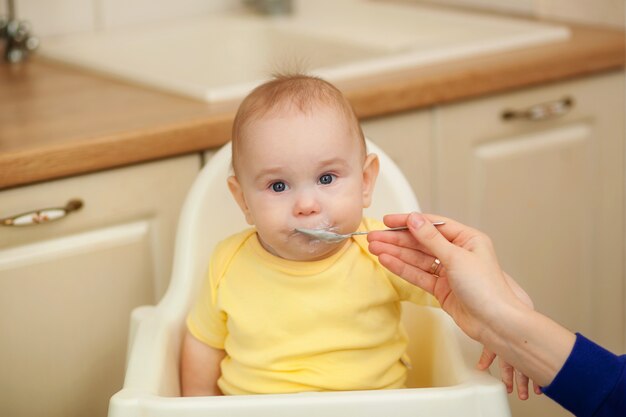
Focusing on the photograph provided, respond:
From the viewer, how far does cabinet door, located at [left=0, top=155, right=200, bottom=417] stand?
4.82ft

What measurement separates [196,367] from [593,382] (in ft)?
1.61

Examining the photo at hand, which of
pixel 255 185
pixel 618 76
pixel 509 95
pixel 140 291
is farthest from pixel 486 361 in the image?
pixel 618 76

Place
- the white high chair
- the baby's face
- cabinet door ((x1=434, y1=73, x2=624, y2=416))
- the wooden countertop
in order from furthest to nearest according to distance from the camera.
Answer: cabinet door ((x1=434, y1=73, x2=624, y2=416))
the wooden countertop
the baby's face
the white high chair

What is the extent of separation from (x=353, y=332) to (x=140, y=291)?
432mm

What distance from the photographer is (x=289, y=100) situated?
1216 mm

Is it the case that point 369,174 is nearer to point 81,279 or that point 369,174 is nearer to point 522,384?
point 522,384

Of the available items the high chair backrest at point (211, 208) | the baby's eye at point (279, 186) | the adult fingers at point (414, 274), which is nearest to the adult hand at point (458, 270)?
the adult fingers at point (414, 274)

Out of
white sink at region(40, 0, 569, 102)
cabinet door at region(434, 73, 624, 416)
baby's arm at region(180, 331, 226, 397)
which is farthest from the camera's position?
white sink at region(40, 0, 569, 102)

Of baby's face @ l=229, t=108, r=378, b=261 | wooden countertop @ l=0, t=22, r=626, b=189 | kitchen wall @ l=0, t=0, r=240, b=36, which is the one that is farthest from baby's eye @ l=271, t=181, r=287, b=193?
kitchen wall @ l=0, t=0, r=240, b=36

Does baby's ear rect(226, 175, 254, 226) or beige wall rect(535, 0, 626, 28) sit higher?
beige wall rect(535, 0, 626, 28)

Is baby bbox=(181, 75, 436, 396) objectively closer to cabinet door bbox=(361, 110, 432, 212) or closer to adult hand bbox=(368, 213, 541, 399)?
adult hand bbox=(368, 213, 541, 399)

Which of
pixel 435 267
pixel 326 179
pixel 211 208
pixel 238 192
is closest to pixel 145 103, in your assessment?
pixel 211 208

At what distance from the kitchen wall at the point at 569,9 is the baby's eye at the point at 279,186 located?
3.53 ft

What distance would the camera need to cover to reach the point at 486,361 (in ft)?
3.91
